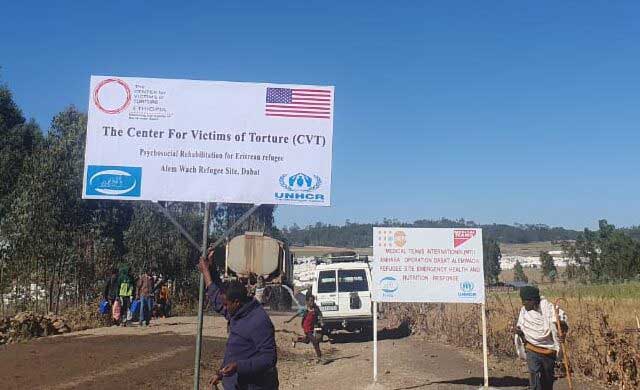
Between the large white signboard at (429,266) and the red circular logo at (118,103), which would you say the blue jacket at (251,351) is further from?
the large white signboard at (429,266)

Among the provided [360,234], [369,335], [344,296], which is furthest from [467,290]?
[360,234]

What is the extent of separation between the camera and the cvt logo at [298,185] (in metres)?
6.33

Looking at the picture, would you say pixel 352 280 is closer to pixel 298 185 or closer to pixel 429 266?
pixel 429 266

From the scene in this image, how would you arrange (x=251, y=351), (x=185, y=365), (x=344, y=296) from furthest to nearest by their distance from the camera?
(x=344, y=296) < (x=185, y=365) < (x=251, y=351)

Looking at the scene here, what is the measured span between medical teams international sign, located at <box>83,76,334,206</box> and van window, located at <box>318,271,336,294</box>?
12.6m

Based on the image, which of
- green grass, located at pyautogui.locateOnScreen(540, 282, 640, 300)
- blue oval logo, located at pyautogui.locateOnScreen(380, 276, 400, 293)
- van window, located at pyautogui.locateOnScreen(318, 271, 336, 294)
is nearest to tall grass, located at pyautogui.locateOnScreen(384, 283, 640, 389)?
van window, located at pyautogui.locateOnScreen(318, 271, 336, 294)

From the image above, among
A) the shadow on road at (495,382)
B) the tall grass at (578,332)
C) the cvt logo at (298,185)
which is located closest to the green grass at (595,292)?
the tall grass at (578,332)

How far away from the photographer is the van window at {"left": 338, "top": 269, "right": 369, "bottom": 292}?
18688mm

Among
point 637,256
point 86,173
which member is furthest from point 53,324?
point 637,256

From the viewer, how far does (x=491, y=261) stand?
71.7 meters

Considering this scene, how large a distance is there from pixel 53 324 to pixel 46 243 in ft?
22.1

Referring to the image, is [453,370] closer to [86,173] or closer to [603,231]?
[86,173]

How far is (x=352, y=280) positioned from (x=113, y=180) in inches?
514

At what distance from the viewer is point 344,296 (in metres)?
18.3
